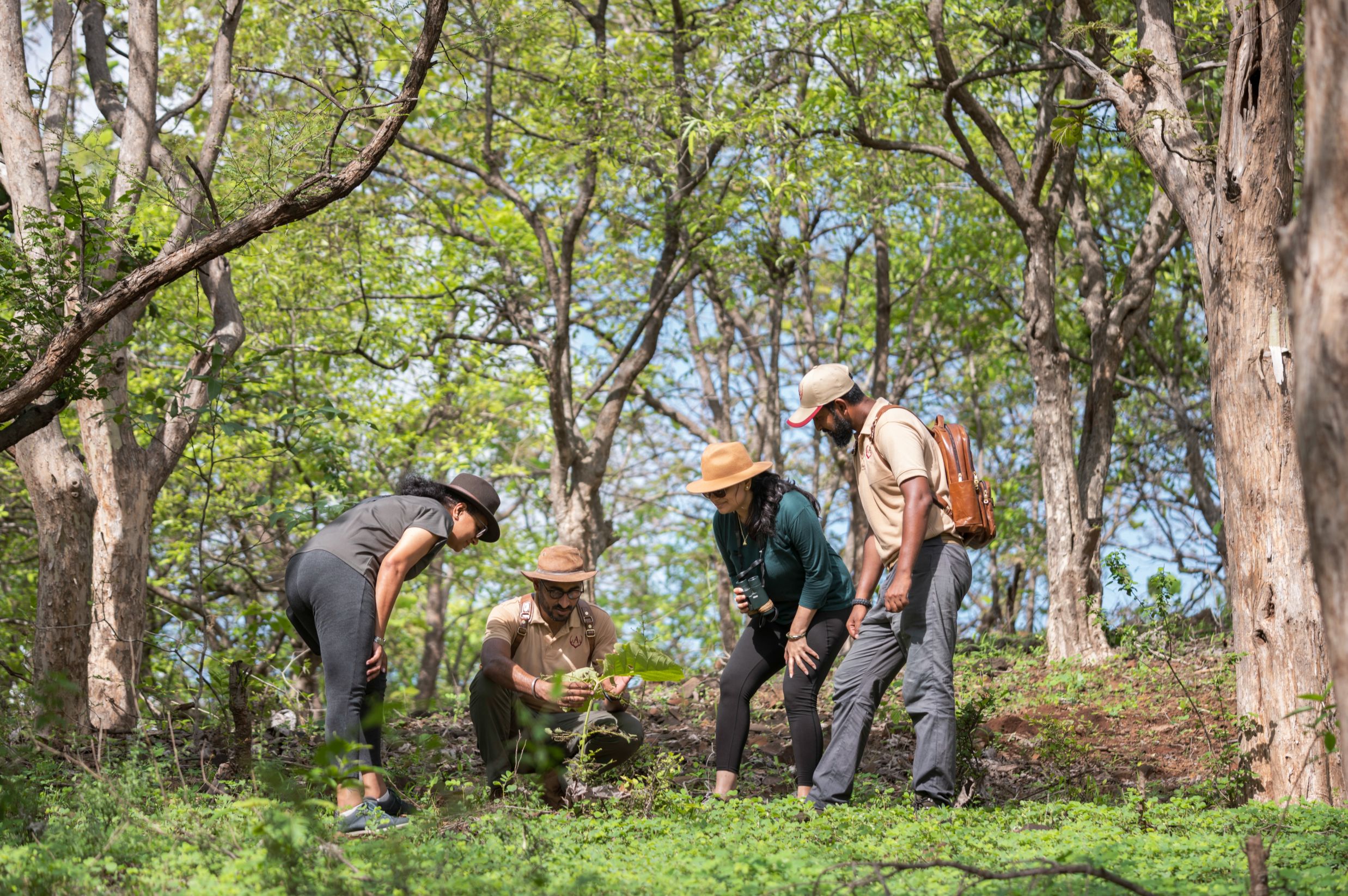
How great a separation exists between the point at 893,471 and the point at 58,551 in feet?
16.6

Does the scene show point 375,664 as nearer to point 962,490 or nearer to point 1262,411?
point 962,490

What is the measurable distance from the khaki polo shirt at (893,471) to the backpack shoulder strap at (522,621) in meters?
1.80

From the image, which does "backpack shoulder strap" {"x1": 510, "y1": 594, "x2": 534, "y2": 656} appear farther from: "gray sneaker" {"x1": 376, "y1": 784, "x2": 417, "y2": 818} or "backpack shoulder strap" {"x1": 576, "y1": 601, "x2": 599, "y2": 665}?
"gray sneaker" {"x1": 376, "y1": 784, "x2": 417, "y2": 818}

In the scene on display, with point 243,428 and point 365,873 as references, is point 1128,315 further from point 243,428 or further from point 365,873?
point 365,873

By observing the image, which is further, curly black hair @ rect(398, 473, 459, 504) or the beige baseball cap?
the beige baseball cap

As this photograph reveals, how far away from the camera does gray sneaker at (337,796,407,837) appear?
4.14 metres

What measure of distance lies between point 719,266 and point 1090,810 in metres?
9.14

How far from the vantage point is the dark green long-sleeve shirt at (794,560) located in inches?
216

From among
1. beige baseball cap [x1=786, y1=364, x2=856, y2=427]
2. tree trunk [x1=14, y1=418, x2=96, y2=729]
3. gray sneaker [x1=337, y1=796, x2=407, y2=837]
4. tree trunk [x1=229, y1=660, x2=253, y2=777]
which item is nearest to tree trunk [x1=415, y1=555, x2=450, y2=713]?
tree trunk [x1=14, y1=418, x2=96, y2=729]

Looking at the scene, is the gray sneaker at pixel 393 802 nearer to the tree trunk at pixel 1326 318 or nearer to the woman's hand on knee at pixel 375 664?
the woman's hand on knee at pixel 375 664

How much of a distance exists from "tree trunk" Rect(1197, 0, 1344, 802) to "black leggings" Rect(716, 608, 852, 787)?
2.00 metres

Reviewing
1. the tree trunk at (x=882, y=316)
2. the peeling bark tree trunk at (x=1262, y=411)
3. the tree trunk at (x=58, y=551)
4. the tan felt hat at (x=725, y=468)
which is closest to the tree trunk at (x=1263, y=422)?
the peeling bark tree trunk at (x=1262, y=411)

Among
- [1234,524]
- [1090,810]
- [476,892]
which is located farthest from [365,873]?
[1234,524]

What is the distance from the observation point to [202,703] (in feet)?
27.6
